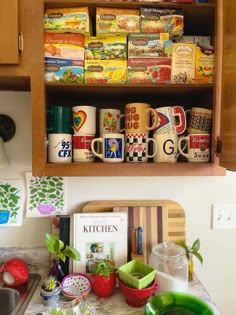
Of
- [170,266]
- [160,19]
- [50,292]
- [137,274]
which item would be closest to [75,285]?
[50,292]

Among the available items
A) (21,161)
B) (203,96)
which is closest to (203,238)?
(203,96)

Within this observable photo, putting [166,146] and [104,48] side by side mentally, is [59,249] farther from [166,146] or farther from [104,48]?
[104,48]

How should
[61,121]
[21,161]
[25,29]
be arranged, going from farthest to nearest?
[21,161] < [61,121] < [25,29]

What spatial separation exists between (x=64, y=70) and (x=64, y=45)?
7cm

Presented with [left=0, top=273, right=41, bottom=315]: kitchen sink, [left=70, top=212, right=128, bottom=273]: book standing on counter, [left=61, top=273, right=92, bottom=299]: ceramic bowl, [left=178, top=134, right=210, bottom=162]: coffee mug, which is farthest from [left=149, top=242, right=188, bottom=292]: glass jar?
[left=0, top=273, right=41, bottom=315]: kitchen sink

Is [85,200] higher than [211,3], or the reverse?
[211,3]

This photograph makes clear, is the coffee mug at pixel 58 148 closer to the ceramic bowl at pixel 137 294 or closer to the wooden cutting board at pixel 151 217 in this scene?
the wooden cutting board at pixel 151 217

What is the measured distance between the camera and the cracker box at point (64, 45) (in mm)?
761

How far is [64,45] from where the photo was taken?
0.77 metres

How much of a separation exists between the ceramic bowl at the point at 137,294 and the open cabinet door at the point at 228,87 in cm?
45

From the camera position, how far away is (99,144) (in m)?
0.84

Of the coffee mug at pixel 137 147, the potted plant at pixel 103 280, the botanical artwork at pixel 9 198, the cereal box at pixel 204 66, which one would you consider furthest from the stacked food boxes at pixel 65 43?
the potted plant at pixel 103 280

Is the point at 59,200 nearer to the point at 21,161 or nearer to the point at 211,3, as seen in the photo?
the point at 21,161

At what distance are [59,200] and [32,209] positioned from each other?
0.12m
